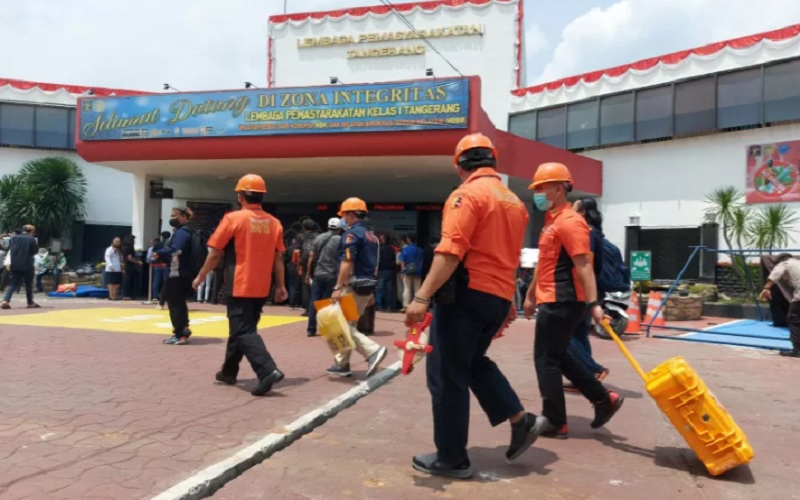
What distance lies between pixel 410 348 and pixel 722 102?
1494 centimetres

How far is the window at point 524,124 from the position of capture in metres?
19.5

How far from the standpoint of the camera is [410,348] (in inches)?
150

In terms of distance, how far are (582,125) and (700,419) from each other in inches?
623

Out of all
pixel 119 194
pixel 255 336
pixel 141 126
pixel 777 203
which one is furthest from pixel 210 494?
pixel 119 194

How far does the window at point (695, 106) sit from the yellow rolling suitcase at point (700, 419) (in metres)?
14.0

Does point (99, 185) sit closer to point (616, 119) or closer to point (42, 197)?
point (42, 197)

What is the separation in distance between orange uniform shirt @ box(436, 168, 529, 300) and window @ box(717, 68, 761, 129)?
14.1 m

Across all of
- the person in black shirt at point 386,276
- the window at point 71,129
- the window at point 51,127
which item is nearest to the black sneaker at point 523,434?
the person in black shirt at point 386,276

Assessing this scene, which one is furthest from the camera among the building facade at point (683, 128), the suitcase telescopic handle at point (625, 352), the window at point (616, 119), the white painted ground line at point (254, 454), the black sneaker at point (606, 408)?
the window at point (616, 119)

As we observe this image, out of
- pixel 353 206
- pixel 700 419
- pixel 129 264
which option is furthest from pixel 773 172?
pixel 129 264

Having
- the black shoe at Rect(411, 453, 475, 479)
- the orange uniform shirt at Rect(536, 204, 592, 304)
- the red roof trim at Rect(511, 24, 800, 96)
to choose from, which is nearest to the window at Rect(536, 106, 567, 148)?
the red roof trim at Rect(511, 24, 800, 96)

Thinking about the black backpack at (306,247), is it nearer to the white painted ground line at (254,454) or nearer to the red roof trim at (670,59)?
the white painted ground line at (254,454)

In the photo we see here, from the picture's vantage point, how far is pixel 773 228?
45.7ft

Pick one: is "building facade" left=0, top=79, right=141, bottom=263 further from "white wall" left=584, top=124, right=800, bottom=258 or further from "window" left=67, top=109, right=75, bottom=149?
"white wall" left=584, top=124, right=800, bottom=258
